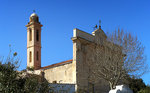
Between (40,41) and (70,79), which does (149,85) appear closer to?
(70,79)

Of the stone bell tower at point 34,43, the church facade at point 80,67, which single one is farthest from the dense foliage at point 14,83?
the stone bell tower at point 34,43

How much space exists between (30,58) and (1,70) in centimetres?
2484

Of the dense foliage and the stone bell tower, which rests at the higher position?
the stone bell tower

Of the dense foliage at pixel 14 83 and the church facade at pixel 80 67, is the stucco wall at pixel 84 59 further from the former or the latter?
the dense foliage at pixel 14 83

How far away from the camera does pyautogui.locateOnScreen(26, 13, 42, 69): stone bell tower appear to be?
34688 millimetres

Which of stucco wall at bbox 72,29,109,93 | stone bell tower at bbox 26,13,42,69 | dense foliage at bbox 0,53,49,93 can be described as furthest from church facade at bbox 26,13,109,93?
dense foliage at bbox 0,53,49,93

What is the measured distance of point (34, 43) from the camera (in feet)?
114

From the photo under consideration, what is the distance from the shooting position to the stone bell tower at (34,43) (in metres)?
34.7

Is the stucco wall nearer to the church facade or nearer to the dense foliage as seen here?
the church facade

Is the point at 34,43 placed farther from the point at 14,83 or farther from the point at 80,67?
the point at 14,83

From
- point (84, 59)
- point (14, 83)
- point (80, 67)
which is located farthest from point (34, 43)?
point (14, 83)

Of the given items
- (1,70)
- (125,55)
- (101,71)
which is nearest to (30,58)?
(101,71)

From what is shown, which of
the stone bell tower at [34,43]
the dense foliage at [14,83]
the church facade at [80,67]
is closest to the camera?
the dense foliage at [14,83]

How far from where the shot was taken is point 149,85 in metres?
24.8
